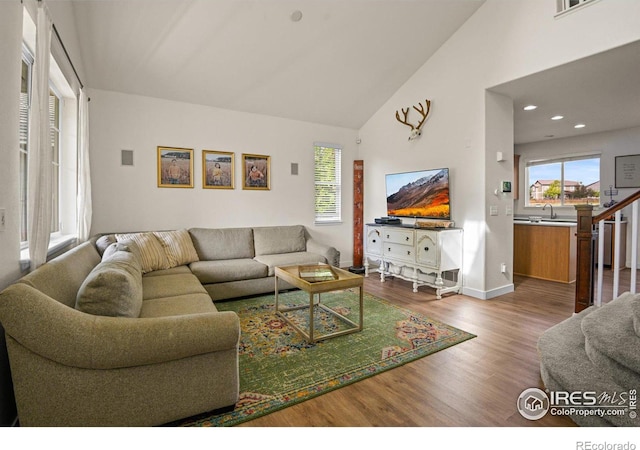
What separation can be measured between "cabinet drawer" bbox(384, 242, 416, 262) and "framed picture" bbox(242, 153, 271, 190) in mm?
2059

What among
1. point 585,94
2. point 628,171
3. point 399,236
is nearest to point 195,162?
point 399,236

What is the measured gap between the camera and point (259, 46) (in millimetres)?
3729

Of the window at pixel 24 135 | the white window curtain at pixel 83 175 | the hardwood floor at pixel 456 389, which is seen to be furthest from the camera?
the white window curtain at pixel 83 175

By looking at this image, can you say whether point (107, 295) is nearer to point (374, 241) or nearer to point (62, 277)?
point (62, 277)

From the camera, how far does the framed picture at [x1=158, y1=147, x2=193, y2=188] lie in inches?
168

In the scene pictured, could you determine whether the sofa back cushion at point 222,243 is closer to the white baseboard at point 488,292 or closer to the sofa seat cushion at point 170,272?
the sofa seat cushion at point 170,272

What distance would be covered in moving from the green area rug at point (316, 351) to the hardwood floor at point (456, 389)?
90 mm

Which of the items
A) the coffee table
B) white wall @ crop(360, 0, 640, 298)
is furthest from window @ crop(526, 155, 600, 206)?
the coffee table

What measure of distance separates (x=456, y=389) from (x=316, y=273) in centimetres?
143

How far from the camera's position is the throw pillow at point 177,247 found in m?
3.83

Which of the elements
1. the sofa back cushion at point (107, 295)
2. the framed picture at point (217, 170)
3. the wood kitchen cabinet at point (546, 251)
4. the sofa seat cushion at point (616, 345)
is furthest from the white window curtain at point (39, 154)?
the wood kitchen cabinet at point (546, 251)

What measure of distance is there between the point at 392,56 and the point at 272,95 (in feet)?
5.68

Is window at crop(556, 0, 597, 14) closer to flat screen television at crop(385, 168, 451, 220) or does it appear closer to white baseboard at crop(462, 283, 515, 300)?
flat screen television at crop(385, 168, 451, 220)

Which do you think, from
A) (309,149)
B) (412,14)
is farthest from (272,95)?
(412,14)
